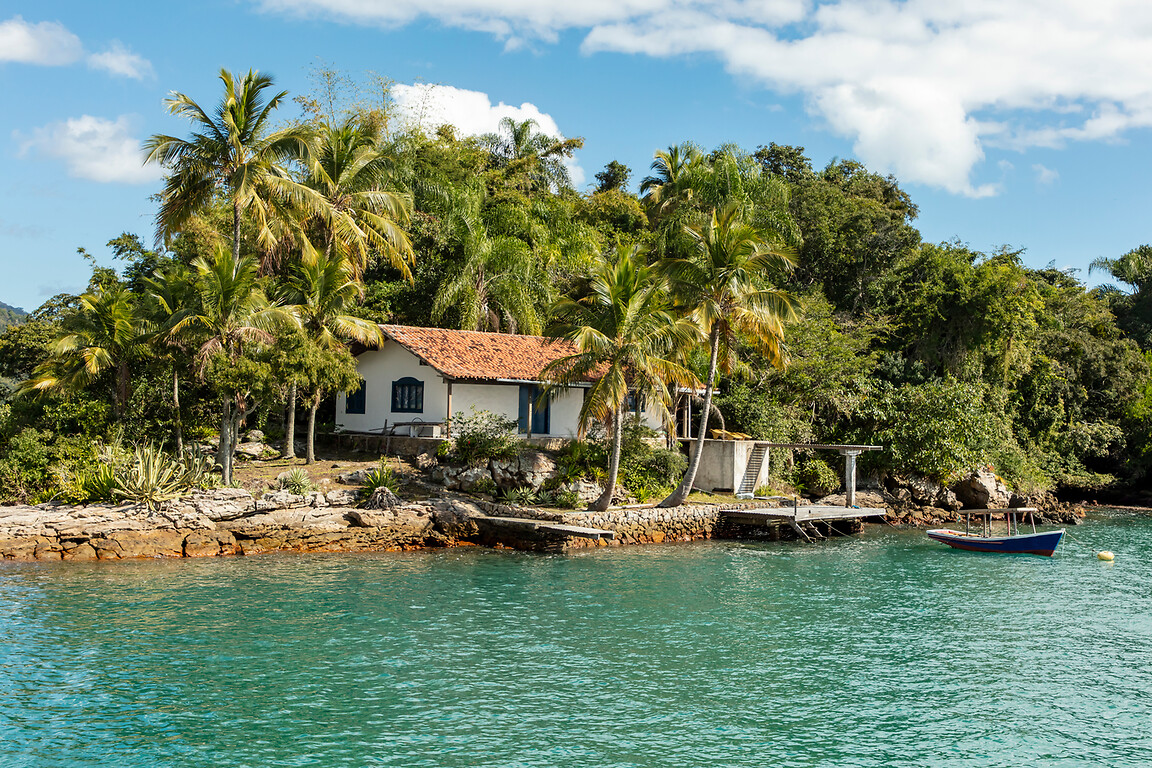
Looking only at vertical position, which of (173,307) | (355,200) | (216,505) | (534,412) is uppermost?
(355,200)

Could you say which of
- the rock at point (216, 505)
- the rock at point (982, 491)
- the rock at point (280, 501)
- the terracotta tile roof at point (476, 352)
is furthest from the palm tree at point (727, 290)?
the rock at point (982, 491)

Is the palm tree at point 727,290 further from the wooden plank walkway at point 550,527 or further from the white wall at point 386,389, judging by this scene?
the white wall at point 386,389

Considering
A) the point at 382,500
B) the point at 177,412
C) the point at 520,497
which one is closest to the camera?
the point at 382,500

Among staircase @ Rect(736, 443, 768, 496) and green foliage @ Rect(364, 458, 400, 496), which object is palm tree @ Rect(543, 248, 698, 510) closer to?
green foliage @ Rect(364, 458, 400, 496)

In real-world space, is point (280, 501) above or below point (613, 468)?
below

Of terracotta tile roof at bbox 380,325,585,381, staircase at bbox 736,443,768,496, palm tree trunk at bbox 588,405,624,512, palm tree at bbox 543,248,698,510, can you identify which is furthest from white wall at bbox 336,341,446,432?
staircase at bbox 736,443,768,496

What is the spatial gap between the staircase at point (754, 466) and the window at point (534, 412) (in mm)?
7619

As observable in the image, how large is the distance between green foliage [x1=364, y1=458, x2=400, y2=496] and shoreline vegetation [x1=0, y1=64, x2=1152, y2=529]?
0.50ft

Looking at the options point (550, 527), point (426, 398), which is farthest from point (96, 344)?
point (550, 527)

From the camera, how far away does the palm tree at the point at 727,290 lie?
2700 centimetres

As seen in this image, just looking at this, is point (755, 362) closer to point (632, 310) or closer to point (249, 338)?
point (632, 310)

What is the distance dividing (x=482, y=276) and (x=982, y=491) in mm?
23461

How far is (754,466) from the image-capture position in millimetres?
32031

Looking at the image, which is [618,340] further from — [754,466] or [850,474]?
[850,474]
